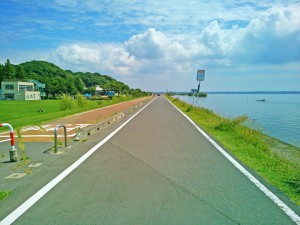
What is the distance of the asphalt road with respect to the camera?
4.22 m

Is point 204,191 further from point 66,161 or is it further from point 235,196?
point 66,161

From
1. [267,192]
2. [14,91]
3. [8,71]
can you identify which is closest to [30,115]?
[267,192]

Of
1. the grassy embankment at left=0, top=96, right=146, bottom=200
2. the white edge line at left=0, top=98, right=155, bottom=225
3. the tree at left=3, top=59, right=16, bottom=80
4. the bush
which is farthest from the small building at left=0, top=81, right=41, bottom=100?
the white edge line at left=0, top=98, right=155, bottom=225

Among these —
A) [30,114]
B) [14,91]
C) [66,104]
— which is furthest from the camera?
[14,91]

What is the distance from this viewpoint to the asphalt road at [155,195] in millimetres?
4223

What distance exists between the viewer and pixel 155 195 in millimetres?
5133

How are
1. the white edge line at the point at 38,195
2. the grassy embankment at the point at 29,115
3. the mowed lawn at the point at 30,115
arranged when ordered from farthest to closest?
the mowed lawn at the point at 30,115 → the grassy embankment at the point at 29,115 → the white edge line at the point at 38,195

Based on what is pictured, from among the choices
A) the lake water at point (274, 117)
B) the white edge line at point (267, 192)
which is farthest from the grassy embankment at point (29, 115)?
the lake water at point (274, 117)

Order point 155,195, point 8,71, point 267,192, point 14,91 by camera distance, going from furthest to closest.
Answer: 1. point 8,71
2. point 14,91
3. point 267,192
4. point 155,195

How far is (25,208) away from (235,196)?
3.48m

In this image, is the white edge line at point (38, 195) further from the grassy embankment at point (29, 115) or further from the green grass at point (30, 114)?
the green grass at point (30, 114)

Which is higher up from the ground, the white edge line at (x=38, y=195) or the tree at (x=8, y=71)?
the tree at (x=8, y=71)

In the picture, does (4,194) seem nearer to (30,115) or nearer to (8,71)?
(30,115)

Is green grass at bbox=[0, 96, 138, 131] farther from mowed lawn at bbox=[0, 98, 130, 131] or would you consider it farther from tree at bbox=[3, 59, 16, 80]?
tree at bbox=[3, 59, 16, 80]
